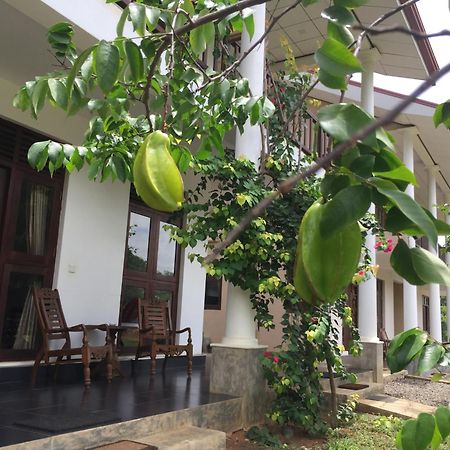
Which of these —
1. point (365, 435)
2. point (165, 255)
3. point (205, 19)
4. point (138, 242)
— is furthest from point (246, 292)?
point (205, 19)

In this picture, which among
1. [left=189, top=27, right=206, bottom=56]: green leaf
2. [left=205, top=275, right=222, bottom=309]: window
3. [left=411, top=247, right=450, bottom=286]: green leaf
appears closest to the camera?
[left=411, top=247, right=450, bottom=286]: green leaf

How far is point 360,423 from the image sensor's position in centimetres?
594

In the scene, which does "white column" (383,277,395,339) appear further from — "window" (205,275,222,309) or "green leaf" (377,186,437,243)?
"green leaf" (377,186,437,243)

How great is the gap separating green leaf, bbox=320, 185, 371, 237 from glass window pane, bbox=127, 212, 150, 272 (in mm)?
7118

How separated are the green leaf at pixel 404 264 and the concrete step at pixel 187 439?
10.9 ft

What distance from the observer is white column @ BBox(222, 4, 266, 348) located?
17.7ft

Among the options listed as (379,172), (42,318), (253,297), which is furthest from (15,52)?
(379,172)

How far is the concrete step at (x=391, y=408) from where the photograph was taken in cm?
638

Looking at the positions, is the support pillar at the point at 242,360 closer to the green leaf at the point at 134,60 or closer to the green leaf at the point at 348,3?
the green leaf at the point at 134,60

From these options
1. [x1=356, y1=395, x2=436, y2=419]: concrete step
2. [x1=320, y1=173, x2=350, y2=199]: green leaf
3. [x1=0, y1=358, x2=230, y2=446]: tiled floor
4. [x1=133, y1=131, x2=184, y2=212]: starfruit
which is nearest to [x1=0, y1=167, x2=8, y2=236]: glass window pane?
[x1=0, y1=358, x2=230, y2=446]: tiled floor

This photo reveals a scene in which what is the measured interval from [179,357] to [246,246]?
361 cm

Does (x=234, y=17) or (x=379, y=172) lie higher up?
(x=234, y=17)

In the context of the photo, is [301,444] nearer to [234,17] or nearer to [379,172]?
[234,17]

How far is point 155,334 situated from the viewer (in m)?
6.84
